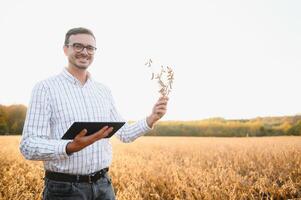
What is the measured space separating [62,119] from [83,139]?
0.49 m

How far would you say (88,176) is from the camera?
289 centimetres

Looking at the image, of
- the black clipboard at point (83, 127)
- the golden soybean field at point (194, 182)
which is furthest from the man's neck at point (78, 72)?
the golden soybean field at point (194, 182)

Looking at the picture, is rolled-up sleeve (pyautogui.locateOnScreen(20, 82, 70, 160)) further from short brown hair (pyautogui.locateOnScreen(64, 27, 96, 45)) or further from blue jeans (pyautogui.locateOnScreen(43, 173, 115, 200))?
short brown hair (pyautogui.locateOnScreen(64, 27, 96, 45))

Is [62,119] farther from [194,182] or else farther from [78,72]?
[194,182]

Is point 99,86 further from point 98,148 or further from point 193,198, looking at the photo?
point 193,198

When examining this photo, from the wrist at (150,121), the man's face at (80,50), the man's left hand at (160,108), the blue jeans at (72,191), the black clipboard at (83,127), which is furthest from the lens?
the wrist at (150,121)

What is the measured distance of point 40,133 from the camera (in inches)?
108

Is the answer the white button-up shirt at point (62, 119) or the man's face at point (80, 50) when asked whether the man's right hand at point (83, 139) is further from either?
the man's face at point (80, 50)

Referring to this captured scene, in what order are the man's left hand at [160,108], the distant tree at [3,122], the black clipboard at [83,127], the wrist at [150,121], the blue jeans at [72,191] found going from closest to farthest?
the black clipboard at [83,127]
the blue jeans at [72,191]
the man's left hand at [160,108]
the wrist at [150,121]
the distant tree at [3,122]

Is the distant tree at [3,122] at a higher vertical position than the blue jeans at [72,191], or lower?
higher

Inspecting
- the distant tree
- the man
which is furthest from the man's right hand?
the distant tree

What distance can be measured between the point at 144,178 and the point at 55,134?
438 centimetres

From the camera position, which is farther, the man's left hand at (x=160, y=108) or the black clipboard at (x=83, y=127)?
the man's left hand at (x=160, y=108)

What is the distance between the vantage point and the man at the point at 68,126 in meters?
2.62
